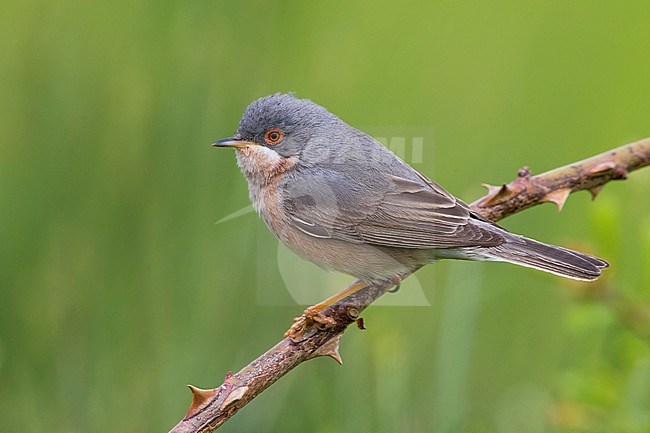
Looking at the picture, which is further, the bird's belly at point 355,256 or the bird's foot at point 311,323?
the bird's belly at point 355,256

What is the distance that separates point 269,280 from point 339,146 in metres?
0.65

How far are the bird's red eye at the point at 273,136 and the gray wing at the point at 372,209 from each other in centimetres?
19

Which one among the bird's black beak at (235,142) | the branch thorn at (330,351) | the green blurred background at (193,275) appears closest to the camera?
the branch thorn at (330,351)

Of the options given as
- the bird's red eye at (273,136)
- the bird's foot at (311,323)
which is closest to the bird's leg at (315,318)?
the bird's foot at (311,323)

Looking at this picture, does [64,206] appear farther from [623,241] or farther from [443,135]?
[623,241]

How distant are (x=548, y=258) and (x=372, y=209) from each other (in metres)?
0.74

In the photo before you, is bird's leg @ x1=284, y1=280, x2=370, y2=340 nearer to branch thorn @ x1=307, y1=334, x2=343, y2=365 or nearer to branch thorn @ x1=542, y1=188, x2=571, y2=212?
branch thorn @ x1=307, y1=334, x2=343, y2=365

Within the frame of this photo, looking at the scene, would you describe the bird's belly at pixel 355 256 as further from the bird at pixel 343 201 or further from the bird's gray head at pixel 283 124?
the bird's gray head at pixel 283 124

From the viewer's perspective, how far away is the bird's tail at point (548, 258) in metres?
3.24

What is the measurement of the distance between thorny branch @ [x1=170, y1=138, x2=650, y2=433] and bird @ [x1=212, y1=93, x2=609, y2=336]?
5.2 inches

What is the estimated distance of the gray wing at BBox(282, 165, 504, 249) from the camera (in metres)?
3.72

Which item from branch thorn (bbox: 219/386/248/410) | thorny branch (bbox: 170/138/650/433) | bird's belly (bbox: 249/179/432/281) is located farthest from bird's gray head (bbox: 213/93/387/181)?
branch thorn (bbox: 219/386/248/410)

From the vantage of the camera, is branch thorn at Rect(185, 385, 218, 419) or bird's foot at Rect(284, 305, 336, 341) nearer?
branch thorn at Rect(185, 385, 218, 419)

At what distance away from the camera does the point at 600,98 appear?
5734 mm
